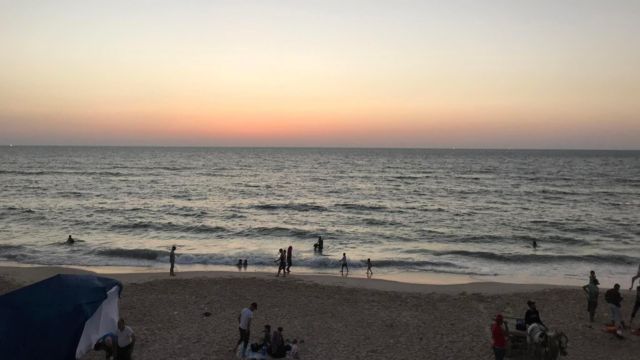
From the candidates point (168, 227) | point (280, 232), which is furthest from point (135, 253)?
point (280, 232)

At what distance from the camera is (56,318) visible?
9.02 m

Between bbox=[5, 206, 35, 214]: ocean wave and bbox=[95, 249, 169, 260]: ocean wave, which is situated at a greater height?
bbox=[5, 206, 35, 214]: ocean wave

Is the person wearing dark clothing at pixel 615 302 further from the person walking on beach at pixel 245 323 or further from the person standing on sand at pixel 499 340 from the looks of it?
the person walking on beach at pixel 245 323

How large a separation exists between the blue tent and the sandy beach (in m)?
2.09

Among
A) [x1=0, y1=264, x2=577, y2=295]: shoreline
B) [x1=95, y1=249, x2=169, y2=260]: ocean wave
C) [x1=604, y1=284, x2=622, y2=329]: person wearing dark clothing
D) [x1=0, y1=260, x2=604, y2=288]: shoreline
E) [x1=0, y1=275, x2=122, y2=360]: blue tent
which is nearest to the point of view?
[x1=0, y1=275, x2=122, y2=360]: blue tent

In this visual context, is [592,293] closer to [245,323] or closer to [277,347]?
[277,347]

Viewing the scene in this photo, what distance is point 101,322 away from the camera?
9859mm

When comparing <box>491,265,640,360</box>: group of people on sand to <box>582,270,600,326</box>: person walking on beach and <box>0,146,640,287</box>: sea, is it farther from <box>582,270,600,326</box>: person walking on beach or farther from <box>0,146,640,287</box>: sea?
<box>0,146,640,287</box>: sea

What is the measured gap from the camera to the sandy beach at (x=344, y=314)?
12375 millimetres

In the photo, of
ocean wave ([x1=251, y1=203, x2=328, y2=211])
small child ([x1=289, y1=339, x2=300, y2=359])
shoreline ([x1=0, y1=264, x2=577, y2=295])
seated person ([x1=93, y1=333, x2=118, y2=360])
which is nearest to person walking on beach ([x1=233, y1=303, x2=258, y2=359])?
small child ([x1=289, y1=339, x2=300, y2=359])

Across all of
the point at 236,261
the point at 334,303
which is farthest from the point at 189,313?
the point at 236,261

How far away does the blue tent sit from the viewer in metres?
8.62

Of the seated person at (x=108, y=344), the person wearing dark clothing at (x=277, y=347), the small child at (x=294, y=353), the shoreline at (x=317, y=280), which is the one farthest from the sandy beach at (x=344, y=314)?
the seated person at (x=108, y=344)

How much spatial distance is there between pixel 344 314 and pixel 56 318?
8.63 meters
